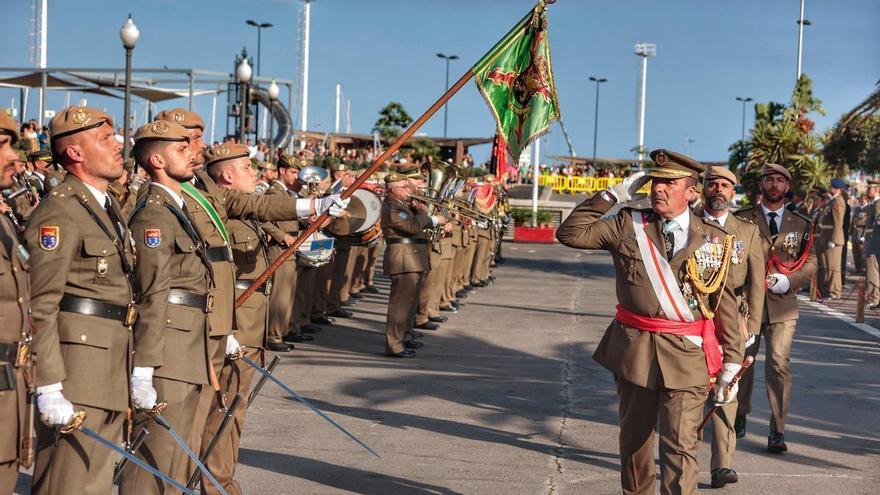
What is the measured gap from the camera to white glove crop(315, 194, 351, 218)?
6.70 meters

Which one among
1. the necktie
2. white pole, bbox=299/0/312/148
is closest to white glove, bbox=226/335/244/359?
the necktie

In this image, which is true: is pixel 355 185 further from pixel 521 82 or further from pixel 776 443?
pixel 776 443

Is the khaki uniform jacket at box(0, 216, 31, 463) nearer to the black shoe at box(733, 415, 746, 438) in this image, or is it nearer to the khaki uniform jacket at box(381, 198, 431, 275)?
the black shoe at box(733, 415, 746, 438)

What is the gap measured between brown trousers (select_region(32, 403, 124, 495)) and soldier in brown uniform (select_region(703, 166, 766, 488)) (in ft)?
12.0

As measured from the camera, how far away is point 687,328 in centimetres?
645

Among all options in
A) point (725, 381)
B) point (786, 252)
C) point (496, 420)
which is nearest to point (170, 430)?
point (725, 381)

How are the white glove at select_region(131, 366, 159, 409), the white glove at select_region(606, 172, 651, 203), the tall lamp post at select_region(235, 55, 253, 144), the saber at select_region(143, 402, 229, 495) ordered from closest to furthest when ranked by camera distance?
the white glove at select_region(131, 366, 159, 409) → the saber at select_region(143, 402, 229, 495) → the white glove at select_region(606, 172, 651, 203) → the tall lamp post at select_region(235, 55, 253, 144)

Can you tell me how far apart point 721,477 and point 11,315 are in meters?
4.73

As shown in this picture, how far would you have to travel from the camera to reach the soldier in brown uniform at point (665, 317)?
251 inches

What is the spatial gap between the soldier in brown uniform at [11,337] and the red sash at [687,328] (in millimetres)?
3207

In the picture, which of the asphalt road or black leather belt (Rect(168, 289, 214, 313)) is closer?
black leather belt (Rect(168, 289, 214, 313))

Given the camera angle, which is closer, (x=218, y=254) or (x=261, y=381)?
(x=218, y=254)

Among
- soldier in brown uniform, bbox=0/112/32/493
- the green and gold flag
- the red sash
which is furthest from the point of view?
the green and gold flag

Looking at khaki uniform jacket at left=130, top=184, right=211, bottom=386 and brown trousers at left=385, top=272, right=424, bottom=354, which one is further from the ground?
khaki uniform jacket at left=130, top=184, right=211, bottom=386
